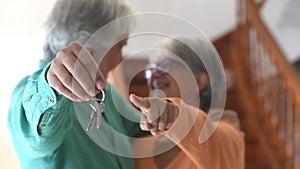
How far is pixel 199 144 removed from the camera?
2.02 ft

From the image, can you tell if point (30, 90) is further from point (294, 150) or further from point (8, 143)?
point (294, 150)

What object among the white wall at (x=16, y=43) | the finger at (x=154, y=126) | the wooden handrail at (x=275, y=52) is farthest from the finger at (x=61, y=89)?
the wooden handrail at (x=275, y=52)

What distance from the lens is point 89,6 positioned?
25.8 inches

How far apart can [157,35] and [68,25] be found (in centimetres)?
16

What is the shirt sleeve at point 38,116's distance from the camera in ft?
1.65

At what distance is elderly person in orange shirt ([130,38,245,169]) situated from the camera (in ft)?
1.80

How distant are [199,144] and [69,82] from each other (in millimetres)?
A: 235

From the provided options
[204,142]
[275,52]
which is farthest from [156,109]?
[275,52]

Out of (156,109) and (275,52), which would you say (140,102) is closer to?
(156,109)

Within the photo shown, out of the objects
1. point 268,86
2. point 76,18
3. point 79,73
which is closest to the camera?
point 79,73

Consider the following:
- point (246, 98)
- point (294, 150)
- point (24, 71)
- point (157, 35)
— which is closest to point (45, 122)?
point (157, 35)

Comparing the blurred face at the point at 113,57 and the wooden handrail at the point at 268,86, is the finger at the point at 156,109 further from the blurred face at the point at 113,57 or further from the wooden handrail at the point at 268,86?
the wooden handrail at the point at 268,86

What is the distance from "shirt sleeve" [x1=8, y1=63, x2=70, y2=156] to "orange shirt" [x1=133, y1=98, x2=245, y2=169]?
13 centimetres

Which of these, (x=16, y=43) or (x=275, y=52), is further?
(x=275, y=52)
